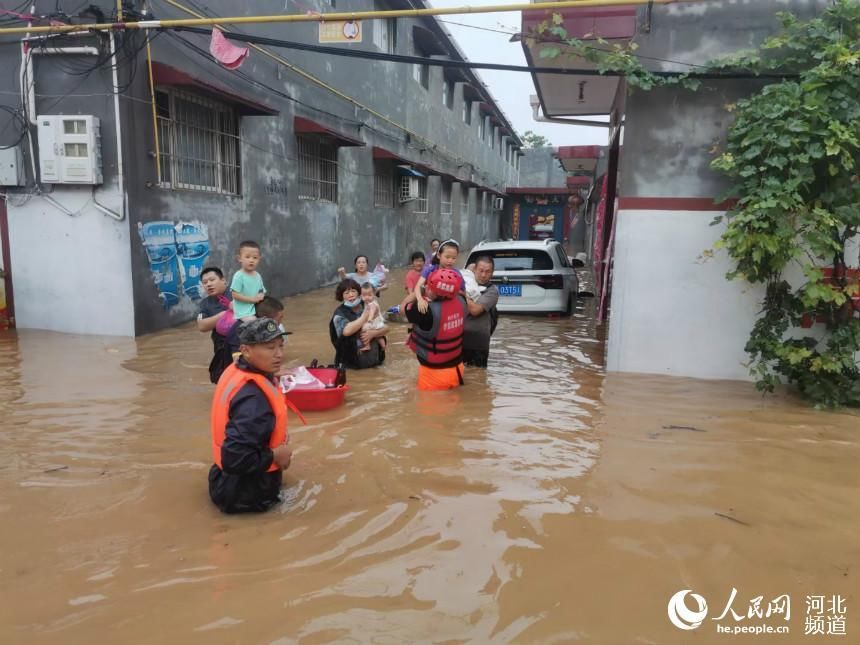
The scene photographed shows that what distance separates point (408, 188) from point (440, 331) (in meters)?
16.3

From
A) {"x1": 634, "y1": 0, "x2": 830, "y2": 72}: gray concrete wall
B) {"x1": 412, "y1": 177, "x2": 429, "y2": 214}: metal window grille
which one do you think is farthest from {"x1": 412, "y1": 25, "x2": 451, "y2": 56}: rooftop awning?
{"x1": 634, "y1": 0, "x2": 830, "y2": 72}: gray concrete wall

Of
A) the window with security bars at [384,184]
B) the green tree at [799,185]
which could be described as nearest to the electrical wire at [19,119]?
the green tree at [799,185]

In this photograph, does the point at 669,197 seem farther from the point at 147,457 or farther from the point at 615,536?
the point at 147,457

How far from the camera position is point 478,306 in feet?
20.4

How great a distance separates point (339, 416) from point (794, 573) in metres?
3.48

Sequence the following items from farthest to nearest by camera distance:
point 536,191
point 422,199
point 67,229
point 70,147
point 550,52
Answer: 1. point 536,191
2. point 422,199
3. point 67,229
4. point 70,147
5. point 550,52

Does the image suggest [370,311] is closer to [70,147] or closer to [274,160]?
[70,147]

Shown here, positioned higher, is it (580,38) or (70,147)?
(580,38)

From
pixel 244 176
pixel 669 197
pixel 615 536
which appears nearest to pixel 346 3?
pixel 244 176

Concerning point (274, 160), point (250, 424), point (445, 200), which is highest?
point (274, 160)

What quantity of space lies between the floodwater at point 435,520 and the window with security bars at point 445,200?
72.2 feet

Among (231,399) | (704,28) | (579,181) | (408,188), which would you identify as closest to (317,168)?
(408,188)

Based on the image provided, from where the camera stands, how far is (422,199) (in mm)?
24219

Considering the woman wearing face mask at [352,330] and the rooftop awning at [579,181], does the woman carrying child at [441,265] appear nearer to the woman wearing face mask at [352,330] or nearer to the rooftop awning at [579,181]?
the woman wearing face mask at [352,330]
